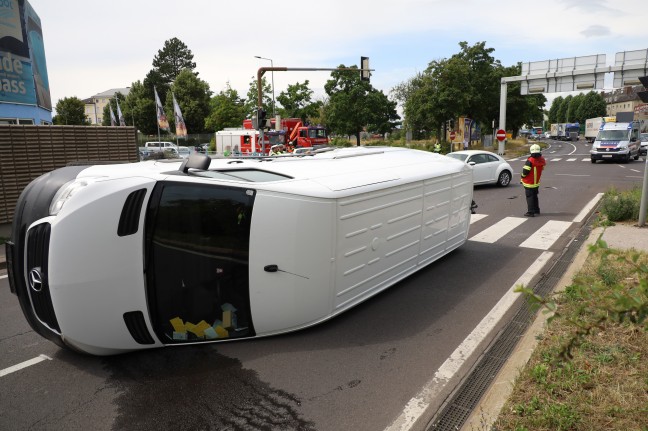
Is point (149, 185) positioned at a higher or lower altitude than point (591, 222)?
higher

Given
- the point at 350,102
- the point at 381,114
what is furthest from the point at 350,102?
the point at 381,114

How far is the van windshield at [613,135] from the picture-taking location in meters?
29.6

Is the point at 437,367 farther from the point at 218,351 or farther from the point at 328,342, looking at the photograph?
the point at 218,351

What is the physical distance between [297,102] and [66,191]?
55281 mm

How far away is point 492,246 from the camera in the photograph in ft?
28.4

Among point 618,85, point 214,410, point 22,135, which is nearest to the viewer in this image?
point 214,410

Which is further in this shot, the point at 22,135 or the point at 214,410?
the point at 22,135

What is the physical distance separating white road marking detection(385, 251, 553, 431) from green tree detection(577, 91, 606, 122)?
14901cm

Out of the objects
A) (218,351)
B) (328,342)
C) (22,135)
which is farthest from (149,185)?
(22,135)

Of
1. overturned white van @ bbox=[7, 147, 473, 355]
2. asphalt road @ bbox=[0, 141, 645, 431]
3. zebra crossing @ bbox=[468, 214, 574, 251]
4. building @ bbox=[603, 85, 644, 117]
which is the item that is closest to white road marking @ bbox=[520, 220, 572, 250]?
zebra crossing @ bbox=[468, 214, 574, 251]

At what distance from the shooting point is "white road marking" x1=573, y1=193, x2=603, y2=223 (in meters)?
11.2

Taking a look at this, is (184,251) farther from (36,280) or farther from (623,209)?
(623,209)

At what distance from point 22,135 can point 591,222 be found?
41.2 ft

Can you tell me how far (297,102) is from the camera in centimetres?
5753
